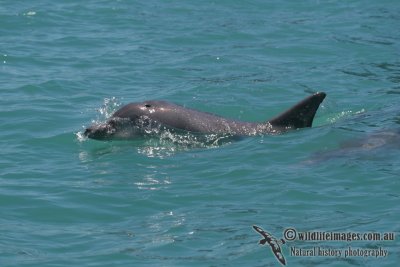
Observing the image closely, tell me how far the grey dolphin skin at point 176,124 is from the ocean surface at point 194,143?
16 centimetres

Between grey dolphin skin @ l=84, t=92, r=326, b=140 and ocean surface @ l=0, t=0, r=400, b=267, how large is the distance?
0.16 m

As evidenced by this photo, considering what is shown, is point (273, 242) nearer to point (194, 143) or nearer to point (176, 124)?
point (194, 143)

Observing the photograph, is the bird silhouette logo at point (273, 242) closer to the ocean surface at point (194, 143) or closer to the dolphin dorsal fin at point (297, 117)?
the ocean surface at point (194, 143)

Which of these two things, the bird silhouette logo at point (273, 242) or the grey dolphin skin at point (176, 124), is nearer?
the bird silhouette logo at point (273, 242)

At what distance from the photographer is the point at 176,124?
1334cm

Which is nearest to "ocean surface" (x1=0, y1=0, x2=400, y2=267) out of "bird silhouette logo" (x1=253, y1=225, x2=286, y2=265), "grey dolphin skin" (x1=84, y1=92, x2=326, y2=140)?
"bird silhouette logo" (x1=253, y1=225, x2=286, y2=265)

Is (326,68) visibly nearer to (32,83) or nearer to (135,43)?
(135,43)

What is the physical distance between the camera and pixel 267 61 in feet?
61.1

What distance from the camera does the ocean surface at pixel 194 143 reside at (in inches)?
381

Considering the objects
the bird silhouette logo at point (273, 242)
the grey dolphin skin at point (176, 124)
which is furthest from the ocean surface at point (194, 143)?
the grey dolphin skin at point (176, 124)

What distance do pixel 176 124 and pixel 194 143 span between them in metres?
0.42

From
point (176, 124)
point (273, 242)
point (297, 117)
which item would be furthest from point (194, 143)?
point (273, 242)

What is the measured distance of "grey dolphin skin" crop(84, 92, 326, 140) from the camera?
43.4 feet

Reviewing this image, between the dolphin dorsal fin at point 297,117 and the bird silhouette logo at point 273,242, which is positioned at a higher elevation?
the dolphin dorsal fin at point 297,117
